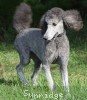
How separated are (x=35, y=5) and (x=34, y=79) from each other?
15.9ft

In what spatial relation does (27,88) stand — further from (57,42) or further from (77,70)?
(77,70)

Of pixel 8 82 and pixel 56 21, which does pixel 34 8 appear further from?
pixel 56 21

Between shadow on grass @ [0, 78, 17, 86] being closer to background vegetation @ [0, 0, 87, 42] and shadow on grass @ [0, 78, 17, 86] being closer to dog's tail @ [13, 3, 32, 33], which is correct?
dog's tail @ [13, 3, 32, 33]

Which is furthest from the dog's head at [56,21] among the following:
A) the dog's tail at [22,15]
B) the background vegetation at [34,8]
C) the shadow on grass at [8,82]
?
the background vegetation at [34,8]

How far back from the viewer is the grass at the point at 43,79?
20.4 ft

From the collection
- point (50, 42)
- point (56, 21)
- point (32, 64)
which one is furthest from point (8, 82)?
point (32, 64)

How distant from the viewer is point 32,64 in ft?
30.8

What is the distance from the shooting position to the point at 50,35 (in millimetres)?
6125

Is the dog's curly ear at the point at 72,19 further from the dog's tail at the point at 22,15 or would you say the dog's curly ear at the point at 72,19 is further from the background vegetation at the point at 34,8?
the background vegetation at the point at 34,8

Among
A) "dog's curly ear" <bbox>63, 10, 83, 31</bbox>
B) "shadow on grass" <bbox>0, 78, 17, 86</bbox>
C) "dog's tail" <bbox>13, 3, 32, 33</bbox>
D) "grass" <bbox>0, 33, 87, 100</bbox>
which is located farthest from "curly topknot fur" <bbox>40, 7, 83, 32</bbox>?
"shadow on grass" <bbox>0, 78, 17, 86</bbox>

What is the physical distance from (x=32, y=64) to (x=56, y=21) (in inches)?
130

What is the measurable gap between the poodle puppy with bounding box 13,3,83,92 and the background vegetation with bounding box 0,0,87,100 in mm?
245

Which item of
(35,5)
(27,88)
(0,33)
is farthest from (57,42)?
(0,33)

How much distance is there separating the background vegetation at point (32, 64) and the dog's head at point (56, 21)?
2.85ft
